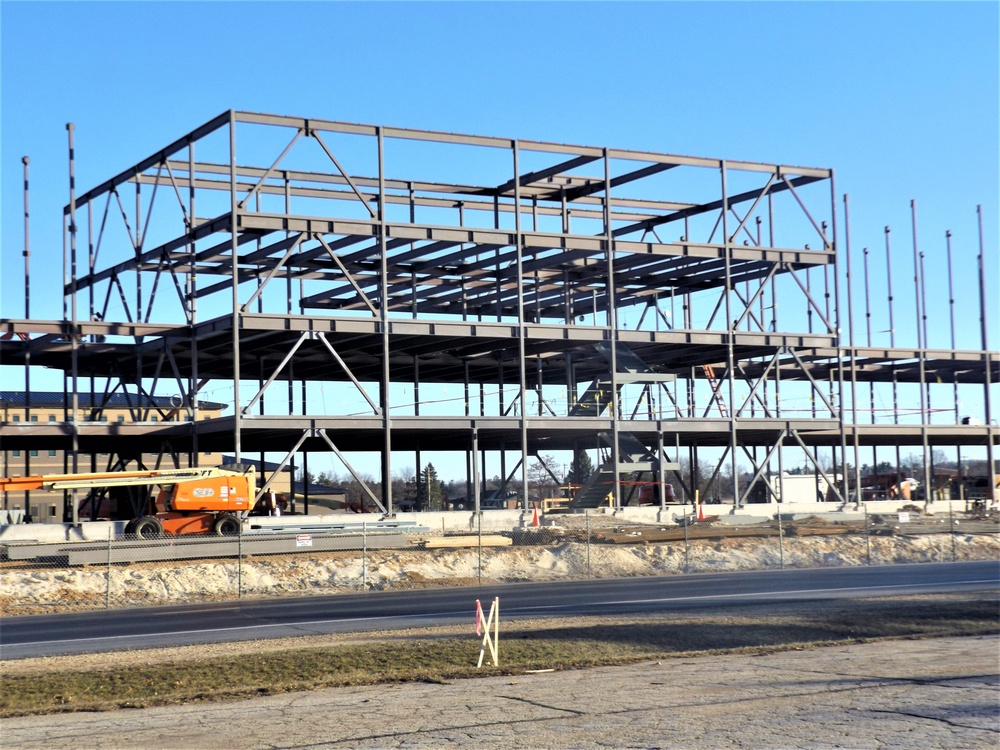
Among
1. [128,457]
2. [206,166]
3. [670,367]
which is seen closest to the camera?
[206,166]

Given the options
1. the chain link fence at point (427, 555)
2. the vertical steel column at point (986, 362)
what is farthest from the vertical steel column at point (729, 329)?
the vertical steel column at point (986, 362)

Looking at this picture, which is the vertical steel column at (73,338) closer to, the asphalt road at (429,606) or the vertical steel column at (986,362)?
the asphalt road at (429,606)

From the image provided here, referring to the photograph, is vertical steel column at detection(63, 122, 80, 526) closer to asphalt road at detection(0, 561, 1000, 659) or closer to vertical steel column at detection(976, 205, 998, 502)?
asphalt road at detection(0, 561, 1000, 659)

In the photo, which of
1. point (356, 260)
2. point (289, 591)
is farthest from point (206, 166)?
point (289, 591)

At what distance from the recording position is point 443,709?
13.5 meters

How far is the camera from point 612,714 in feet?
42.7

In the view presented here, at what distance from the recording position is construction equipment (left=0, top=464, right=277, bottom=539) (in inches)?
1561

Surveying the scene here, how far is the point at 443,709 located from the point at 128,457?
152ft

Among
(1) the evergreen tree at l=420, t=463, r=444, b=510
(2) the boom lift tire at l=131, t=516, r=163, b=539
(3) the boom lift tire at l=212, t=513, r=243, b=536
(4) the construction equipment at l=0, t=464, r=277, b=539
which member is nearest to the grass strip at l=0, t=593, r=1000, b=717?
(2) the boom lift tire at l=131, t=516, r=163, b=539

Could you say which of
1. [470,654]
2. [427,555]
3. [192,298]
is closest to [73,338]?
[192,298]

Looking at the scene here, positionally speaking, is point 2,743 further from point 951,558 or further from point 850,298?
point 850,298

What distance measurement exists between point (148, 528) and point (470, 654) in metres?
23.5

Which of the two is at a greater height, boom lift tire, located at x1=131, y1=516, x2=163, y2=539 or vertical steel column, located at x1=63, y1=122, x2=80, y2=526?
vertical steel column, located at x1=63, y1=122, x2=80, y2=526

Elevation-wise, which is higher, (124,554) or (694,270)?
(694,270)
